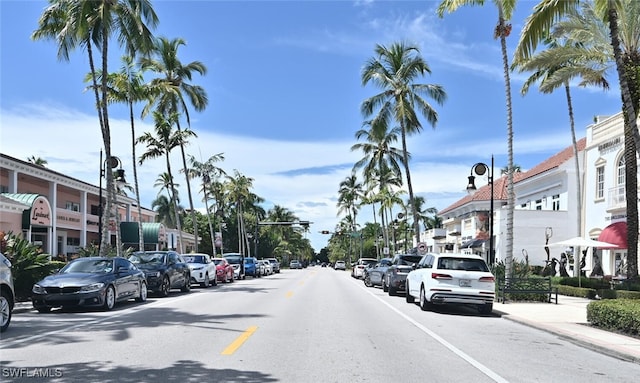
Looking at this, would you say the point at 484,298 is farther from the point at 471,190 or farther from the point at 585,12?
the point at 585,12

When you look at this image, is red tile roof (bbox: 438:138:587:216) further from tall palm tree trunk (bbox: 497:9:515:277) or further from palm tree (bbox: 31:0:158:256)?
palm tree (bbox: 31:0:158:256)

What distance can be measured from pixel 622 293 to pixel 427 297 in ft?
26.4

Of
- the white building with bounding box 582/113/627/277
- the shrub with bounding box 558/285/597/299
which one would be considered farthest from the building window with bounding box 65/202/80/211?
the white building with bounding box 582/113/627/277

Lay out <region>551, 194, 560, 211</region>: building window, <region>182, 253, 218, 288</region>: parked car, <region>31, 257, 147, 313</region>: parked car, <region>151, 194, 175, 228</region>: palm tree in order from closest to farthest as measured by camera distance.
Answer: <region>31, 257, 147, 313</region>: parked car, <region>182, 253, 218, 288</region>: parked car, <region>551, 194, 560, 211</region>: building window, <region>151, 194, 175, 228</region>: palm tree

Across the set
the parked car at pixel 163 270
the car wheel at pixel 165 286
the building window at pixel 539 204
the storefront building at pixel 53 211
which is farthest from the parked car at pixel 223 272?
the building window at pixel 539 204

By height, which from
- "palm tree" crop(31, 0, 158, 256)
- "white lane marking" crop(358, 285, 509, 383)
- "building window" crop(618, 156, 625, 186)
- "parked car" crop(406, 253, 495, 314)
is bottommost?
"white lane marking" crop(358, 285, 509, 383)

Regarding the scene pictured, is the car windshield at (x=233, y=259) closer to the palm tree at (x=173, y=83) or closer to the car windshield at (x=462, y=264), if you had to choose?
the palm tree at (x=173, y=83)

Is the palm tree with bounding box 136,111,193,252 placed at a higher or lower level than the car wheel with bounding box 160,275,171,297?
higher

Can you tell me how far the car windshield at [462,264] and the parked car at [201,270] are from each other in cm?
1344

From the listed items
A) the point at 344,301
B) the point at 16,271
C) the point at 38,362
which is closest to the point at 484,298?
the point at 344,301

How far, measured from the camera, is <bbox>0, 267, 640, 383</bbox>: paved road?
7773 mm

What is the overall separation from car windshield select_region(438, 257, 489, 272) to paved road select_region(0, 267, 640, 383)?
1706mm

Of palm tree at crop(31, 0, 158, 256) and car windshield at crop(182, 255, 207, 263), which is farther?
car windshield at crop(182, 255, 207, 263)

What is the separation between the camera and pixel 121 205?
50.5 meters
